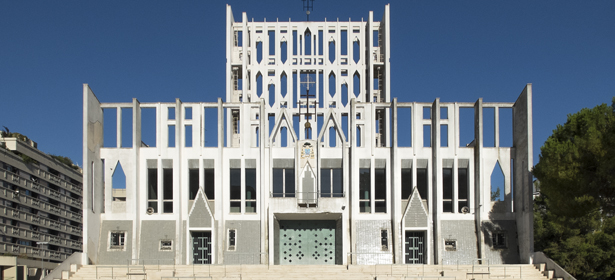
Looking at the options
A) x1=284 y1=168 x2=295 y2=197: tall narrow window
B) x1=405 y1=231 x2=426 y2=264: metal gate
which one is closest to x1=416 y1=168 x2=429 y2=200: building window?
Result: x1=405 y1=231 x2=426 y2=264: metal gate

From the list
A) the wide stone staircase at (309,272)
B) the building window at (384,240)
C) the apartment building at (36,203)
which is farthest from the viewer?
the apartment building at (36,203)

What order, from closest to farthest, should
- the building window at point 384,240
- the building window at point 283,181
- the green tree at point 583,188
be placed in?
→ the green tree at point 583,188 < the building window at point 384,240 < the building window at point 283,181

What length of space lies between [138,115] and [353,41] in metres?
21.0

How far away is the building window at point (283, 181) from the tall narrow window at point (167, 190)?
5613 mm

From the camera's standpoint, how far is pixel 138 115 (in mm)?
35500

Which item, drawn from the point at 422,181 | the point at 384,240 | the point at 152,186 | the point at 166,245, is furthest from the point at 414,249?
the point at 152,186

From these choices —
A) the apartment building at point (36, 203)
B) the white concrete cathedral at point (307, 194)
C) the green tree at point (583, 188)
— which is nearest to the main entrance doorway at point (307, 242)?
the white concrete cathedral at point (307, 194)

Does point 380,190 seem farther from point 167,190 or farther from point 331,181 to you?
point 167,190

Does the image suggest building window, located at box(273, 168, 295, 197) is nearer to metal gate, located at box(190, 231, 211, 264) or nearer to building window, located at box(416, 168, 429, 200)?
metal gate, located at box(190, 231, 211, 264)

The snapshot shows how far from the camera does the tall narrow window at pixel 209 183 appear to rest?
35188 mm

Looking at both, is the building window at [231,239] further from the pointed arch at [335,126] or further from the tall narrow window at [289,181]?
the pointed arch at [335,126]

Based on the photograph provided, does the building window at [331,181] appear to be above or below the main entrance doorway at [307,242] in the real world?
above

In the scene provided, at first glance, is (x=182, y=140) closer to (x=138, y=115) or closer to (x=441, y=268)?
(x=138, y=115)

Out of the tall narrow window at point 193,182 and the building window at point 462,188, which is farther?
the tall narrow window at point 193,182
